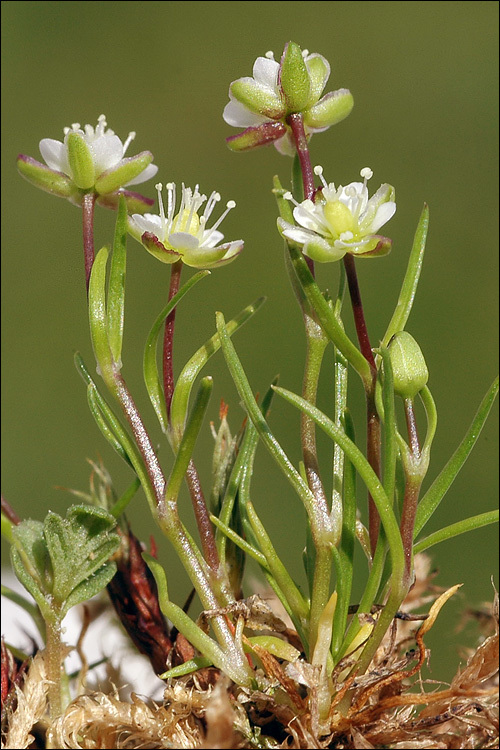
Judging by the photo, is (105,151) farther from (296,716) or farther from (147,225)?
(296,716)

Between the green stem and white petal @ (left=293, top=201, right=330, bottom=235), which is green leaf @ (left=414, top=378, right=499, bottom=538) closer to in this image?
white petal @ (left=293, top=201, right=330, bottom=235)

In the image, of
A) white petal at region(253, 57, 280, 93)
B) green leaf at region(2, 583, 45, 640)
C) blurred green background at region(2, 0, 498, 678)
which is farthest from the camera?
blurred green background at region(2, 0, 498, 678)

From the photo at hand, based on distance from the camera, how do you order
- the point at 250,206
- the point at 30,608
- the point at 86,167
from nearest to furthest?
1. the point at 86,167
2. the point at 30,608
3. the point at 250,206

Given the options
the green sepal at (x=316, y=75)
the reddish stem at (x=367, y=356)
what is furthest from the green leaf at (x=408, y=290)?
the green sepal at (x=316, y=75)

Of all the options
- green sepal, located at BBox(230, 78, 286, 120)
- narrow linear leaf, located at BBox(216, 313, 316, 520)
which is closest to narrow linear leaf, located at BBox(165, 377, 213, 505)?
narrow linear leaf, located at BBox(216, 313, 316, 520)

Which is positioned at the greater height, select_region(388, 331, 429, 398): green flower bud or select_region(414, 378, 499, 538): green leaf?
select_region(388, 331, 429, 398): green flower bud

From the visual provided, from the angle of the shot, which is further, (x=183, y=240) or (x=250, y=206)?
(x=250, y=206)

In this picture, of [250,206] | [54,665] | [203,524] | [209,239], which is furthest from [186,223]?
[250,206]
